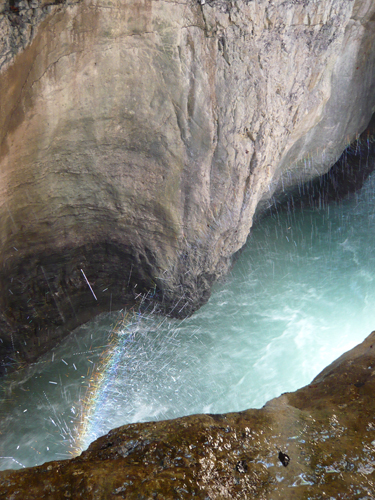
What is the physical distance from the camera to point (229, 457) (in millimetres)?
1856

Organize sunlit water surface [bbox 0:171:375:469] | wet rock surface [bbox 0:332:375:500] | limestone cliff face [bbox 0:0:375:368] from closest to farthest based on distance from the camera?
wet rock surface [bbox 0:332:375:500] < limestone cliff face [bbox 0:0:375:368] < sunlit water surface [bbox 0:171:375:469]

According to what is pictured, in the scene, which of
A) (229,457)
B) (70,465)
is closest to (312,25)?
(229,457)

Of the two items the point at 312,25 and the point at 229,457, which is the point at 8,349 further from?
the point at 312,25

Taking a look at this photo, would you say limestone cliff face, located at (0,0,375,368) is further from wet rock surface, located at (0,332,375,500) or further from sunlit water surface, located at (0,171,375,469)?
wet rock surface, located at (0,332,375,500)

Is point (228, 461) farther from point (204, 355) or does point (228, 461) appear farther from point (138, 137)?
point (138, 137)

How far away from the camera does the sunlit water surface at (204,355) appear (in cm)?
437

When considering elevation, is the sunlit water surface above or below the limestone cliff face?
below

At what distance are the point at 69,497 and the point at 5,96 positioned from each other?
3.20m

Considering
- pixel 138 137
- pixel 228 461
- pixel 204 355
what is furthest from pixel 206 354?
pixel 228 461

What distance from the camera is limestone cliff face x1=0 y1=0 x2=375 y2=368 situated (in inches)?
144

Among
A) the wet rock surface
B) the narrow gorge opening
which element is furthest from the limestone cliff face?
the wet rock surface

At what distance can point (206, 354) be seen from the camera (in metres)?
5.23

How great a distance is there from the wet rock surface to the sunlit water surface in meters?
2.52

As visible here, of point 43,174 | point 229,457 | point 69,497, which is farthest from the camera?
point 43,174
